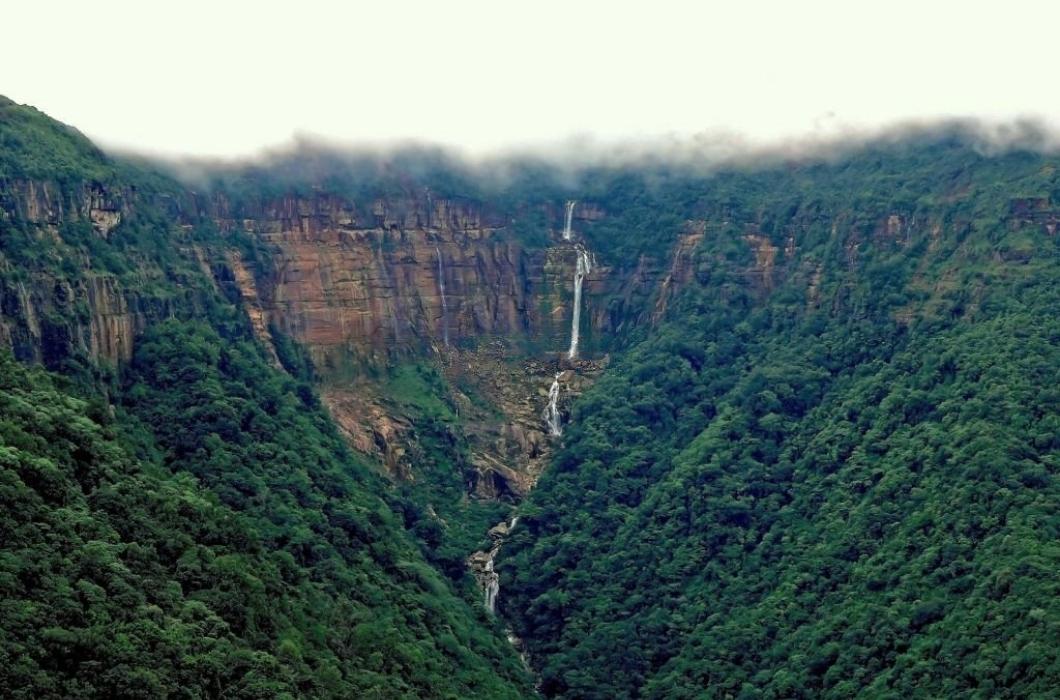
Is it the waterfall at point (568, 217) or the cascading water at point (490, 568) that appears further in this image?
the waterfall at point (568, 217)

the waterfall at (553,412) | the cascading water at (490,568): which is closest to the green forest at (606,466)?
the cascading water at (490,568)

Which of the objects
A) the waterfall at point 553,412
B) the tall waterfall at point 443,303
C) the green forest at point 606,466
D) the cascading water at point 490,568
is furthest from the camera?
the tall waterfall at point 443,303

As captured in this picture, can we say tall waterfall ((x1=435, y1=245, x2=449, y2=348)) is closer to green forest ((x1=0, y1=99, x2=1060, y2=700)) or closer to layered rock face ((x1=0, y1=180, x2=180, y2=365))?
green forest ((x1=0, y1=99, x2=1060, y2=700))

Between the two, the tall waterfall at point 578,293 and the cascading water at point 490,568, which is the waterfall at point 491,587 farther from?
the tall waterfall at point 578,293

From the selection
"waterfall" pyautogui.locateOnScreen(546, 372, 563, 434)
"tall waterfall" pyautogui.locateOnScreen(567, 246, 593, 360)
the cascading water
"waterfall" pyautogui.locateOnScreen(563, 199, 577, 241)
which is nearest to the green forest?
the cascading water

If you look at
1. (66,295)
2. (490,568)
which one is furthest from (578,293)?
(66,295)

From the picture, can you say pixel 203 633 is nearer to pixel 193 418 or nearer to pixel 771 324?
pixel 193 418

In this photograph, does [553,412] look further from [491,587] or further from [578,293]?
[491,587]

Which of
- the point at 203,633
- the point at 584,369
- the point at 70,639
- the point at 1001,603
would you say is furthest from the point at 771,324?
the point at 70,639
